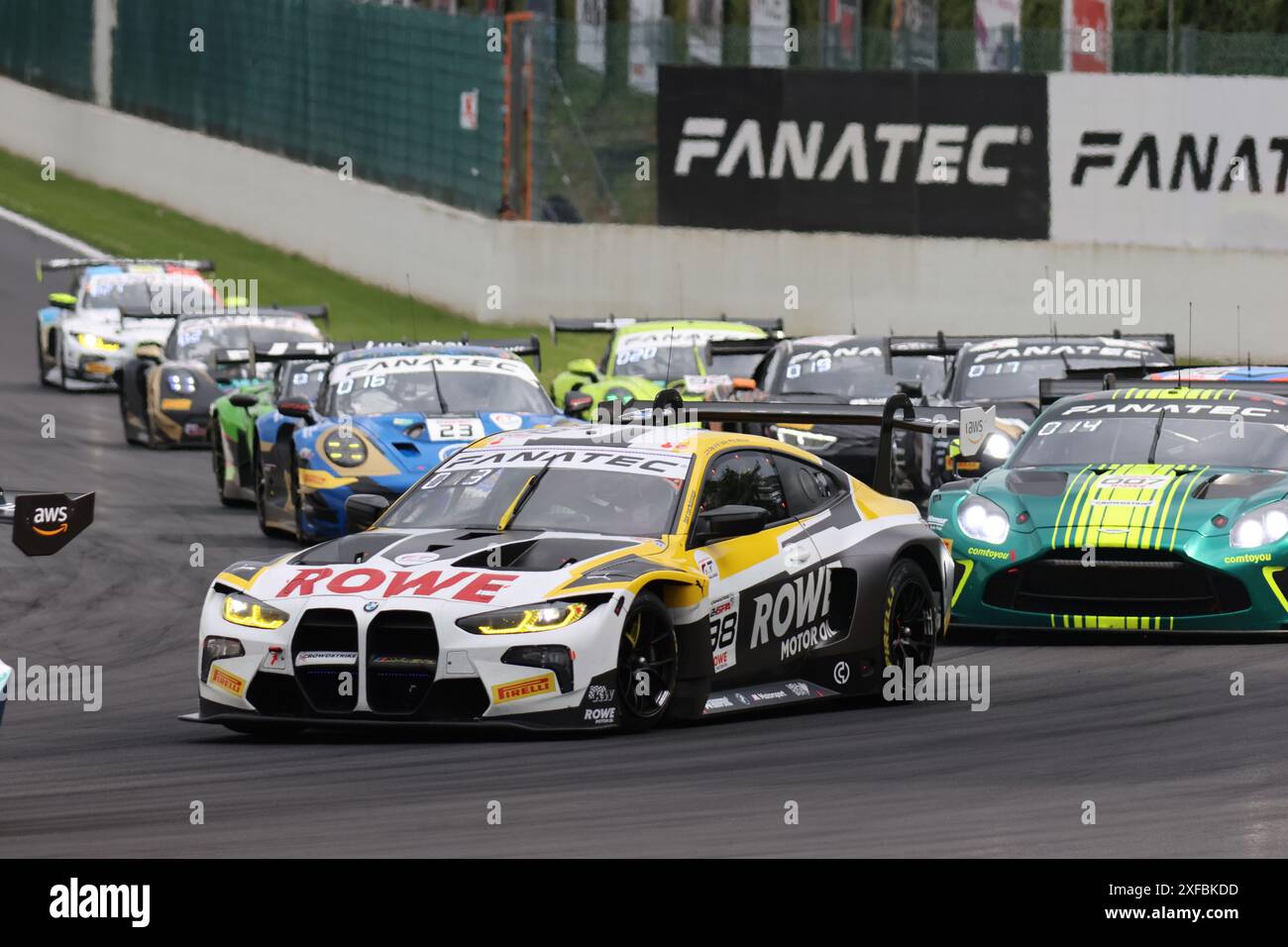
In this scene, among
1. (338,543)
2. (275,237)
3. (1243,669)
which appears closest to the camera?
(338,543)

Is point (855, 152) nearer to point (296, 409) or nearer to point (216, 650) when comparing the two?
point (296, 409)

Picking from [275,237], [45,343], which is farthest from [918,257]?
[275,237]

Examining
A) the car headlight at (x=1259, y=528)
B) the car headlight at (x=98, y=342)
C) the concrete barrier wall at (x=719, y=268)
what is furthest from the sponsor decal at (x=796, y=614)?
the car headlight at (x=98, y=342)

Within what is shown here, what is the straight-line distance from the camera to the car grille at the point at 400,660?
981cm

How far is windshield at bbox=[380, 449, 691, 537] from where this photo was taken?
35.4 ft

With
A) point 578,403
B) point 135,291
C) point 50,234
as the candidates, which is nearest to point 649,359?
point 578,403

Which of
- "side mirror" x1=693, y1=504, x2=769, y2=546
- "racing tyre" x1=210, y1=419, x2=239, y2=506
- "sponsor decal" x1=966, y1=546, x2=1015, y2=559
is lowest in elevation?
"racing tyre" x1=210, y1=419, x2=239, y2=506

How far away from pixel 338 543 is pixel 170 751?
118 centimetres

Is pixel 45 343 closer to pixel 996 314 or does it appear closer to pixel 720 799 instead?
pixel 996 314

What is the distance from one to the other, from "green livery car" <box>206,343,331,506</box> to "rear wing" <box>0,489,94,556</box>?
1128cm

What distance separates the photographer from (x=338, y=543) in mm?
10664

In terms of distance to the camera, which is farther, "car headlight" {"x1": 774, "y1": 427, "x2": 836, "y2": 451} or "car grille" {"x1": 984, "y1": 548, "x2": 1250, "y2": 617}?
"car headlight" {"x1": 774, "y1": 427, "x2": 836, "y2": 451}

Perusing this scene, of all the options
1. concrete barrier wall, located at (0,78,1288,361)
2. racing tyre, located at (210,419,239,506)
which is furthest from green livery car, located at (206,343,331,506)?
concrete barrier wall, located at (0,78,1288,361)

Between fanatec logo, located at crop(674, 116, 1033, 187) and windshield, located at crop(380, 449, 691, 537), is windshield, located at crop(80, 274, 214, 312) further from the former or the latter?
windshield, located at crop(380, 449, 691, 537)
